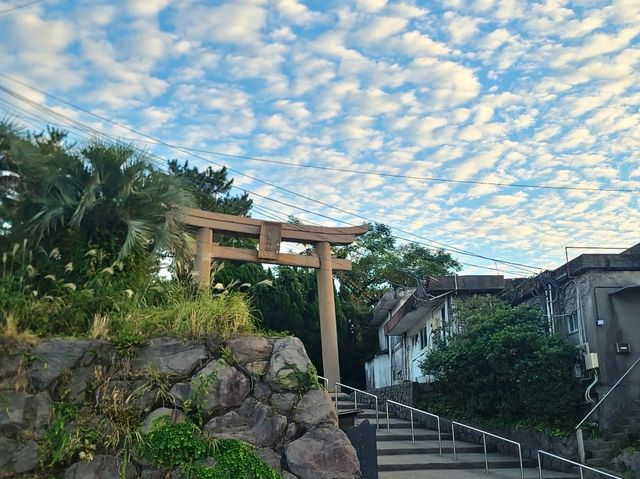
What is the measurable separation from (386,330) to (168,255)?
48.5 ft

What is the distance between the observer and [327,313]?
1850 centimetres

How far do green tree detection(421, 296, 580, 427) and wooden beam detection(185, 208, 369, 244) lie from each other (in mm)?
4562

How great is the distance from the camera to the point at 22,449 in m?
6.34

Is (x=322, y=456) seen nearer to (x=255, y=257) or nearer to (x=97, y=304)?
(x=97, y=304)

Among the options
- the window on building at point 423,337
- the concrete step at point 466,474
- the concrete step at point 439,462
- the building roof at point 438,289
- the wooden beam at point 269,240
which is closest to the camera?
the concrete step at point 466,474

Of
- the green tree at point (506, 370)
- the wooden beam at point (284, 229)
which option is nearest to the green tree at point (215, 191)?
the wooden beam at point (284, 229)

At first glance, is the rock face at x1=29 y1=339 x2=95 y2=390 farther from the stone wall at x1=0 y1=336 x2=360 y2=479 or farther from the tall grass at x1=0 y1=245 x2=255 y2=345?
the tall grass at x1=0 y1=245 x2=255 y2=345

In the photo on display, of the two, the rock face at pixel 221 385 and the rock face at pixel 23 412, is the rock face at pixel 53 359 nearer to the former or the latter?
the rock face at pixel 23 412

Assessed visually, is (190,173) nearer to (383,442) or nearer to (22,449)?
(383,442)

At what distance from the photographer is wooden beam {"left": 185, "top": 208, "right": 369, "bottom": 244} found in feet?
53.3

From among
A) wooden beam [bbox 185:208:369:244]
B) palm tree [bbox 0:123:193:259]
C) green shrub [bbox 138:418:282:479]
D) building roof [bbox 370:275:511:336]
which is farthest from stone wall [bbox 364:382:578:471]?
palm tree [bbox 0:123:193:259]

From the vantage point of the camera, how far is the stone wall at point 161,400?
6445 millimetres

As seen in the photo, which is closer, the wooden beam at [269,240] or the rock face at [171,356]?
the rock face at [171,356]

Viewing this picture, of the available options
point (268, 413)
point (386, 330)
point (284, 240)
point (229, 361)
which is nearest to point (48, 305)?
point (229, 361)
